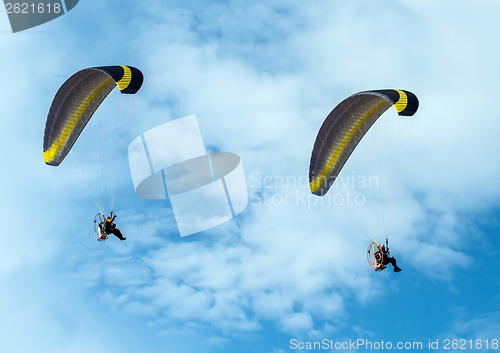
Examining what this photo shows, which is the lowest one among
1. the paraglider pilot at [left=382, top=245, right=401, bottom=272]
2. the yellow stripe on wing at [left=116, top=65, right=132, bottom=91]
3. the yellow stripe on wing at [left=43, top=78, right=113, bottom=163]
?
the paraglider pilot at [left=382, top=245, right=401, bottom=272]

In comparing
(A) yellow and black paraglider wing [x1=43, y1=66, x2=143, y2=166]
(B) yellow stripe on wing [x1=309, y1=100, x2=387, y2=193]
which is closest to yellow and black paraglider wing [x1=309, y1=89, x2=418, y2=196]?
(B) yellow stripe on wing [x1=309, y1=100, x2=387, y2=193]

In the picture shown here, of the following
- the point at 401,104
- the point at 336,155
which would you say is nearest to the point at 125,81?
the point at 336,155

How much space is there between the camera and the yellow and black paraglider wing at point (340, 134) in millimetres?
30938

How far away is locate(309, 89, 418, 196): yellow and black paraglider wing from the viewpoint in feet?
102

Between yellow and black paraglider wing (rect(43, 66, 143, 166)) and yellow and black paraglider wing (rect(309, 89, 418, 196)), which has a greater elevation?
yellow and black paraglider wing (rect(43, 66, 143, 166))

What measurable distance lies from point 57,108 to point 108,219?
541cm

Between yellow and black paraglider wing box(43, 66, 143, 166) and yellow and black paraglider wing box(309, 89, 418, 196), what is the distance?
826 cm

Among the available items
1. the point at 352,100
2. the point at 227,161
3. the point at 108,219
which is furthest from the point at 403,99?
the point at 227,161

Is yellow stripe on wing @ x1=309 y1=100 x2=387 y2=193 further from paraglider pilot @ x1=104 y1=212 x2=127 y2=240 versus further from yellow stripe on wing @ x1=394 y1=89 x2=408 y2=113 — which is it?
paraglider pilot @ x1=104 y1=212 x2=127 y2=240

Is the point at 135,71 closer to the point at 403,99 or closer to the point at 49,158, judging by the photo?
the point at 49,158

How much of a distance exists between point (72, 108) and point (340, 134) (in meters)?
11.4

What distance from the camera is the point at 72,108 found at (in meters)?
33.2

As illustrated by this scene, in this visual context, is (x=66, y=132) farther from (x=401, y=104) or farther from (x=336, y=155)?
(x=401, y=104)

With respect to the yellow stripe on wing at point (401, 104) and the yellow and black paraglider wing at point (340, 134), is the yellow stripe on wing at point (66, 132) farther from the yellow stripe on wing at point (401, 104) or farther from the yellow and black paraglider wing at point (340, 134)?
the yellow stripe on wing at point (401, 104)
